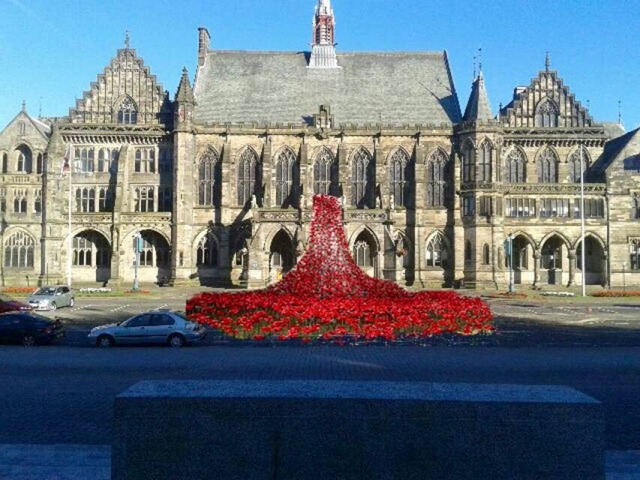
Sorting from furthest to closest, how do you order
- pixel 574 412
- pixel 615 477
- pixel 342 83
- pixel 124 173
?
pixel 342 83
pixel 124 173
pixel 615 477
pixel 574 412

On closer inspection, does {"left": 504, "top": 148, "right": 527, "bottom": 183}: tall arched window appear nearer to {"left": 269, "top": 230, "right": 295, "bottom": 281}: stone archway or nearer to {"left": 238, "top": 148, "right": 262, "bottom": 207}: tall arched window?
{"left": 269, "top": 230, "right": 295, "bottom": 281}: stone archway

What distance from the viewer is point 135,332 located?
21.4 m

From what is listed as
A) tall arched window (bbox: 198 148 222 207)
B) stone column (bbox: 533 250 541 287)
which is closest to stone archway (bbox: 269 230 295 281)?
tall arched window (bbox: 198 148 222 207)

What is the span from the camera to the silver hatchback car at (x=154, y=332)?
21156 millimetres

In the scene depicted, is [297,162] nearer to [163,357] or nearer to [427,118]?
[427,118]

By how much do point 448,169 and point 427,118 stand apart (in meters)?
5.05

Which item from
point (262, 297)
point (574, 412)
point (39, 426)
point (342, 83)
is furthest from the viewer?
point (342, 83)

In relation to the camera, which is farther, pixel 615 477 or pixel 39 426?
pixel 39 426

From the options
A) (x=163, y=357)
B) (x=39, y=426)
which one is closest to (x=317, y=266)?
(x=163, y=357)

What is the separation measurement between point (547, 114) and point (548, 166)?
4.64m

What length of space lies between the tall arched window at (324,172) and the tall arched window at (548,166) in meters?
18.6

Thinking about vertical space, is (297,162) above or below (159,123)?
below

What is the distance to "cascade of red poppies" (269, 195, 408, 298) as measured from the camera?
78.8ft

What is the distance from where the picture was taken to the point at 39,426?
32.9 ft
